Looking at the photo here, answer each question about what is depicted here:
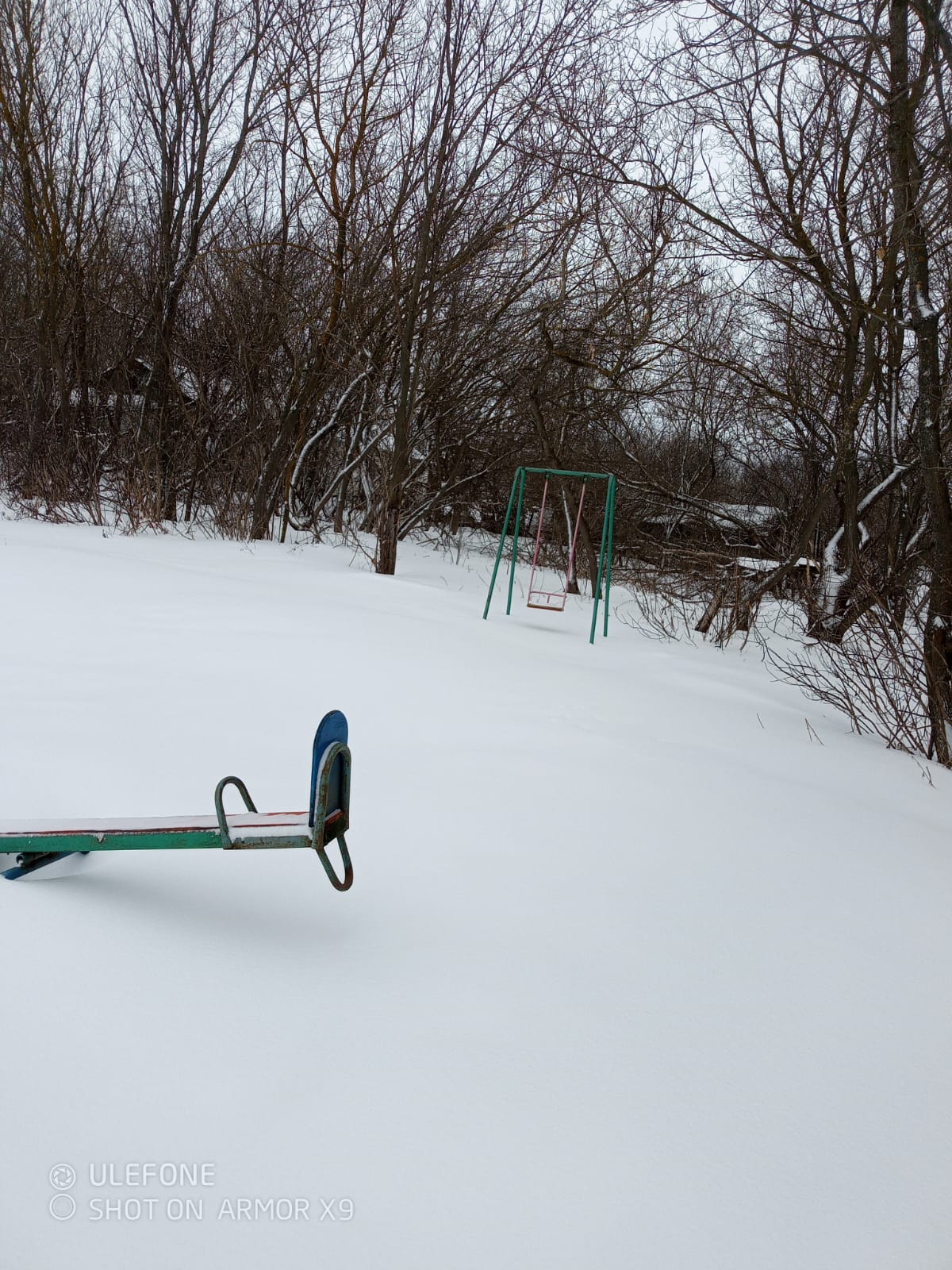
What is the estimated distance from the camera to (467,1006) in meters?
1.74

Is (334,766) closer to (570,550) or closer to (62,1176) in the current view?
(62,1176)

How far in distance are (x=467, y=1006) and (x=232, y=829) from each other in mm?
571

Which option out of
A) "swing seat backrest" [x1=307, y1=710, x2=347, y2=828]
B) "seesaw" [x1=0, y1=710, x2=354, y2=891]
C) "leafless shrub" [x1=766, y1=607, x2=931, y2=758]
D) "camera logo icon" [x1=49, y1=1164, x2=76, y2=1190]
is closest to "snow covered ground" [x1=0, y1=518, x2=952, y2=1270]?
"camera logo icon" [x1=49, y1=1164, x2=76, y2=1190]

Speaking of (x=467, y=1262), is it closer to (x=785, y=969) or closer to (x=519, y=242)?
(x=785, y=969)

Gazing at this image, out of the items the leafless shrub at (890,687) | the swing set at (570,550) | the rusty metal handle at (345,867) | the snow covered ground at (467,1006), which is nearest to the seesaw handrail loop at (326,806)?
the rusty metal handle at (345,867)

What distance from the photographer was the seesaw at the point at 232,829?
5.90 feet

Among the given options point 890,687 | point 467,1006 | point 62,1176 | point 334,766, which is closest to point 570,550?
point 890,687

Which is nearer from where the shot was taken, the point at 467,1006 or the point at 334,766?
the point at 467,1006

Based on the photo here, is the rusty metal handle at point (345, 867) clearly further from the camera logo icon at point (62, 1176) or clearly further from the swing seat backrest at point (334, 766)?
the camera logo icon at point (62, 1176)

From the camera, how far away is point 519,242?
368 inches

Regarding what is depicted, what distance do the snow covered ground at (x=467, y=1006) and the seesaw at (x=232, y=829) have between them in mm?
123

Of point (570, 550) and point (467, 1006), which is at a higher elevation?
point (570, 550)

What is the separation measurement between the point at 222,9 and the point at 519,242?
4180 millimetres

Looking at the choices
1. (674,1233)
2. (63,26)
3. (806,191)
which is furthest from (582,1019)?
(63,26)
